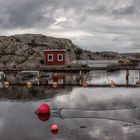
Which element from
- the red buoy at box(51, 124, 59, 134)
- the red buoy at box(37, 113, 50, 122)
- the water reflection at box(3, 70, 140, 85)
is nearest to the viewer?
the red buoy at box(51, 124, 59, 134)

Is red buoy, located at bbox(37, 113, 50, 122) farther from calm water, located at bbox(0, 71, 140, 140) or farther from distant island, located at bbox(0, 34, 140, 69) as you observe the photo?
distant island, located at bbox(0, 34, 140, 69)

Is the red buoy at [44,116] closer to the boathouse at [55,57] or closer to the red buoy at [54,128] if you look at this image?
the red buoy at [54,128]

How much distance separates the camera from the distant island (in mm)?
99812

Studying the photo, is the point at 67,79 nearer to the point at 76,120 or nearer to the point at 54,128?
the point at 76,120

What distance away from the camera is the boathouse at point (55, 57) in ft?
284

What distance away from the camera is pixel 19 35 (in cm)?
12356

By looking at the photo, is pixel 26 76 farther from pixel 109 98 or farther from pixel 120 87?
pixel 109 98

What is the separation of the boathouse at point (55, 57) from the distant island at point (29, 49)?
5.47 metres

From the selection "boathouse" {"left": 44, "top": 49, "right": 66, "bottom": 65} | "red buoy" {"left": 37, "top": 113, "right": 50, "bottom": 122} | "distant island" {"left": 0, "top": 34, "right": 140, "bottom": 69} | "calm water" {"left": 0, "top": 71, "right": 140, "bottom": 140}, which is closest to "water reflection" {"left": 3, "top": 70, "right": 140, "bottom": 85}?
"boathouse" {"left": 44, "top": 49, "right": 66, "bottom": 65}

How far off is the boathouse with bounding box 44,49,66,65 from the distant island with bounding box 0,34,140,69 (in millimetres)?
5467

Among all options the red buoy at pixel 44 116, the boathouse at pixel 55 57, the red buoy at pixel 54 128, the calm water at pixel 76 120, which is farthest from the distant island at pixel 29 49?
the red buoy at pixel 54 128

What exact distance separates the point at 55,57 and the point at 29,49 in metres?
25.4

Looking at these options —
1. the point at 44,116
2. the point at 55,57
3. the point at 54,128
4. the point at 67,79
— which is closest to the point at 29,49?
the point at 55,57

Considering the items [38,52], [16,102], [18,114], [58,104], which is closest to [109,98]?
[58,104]
